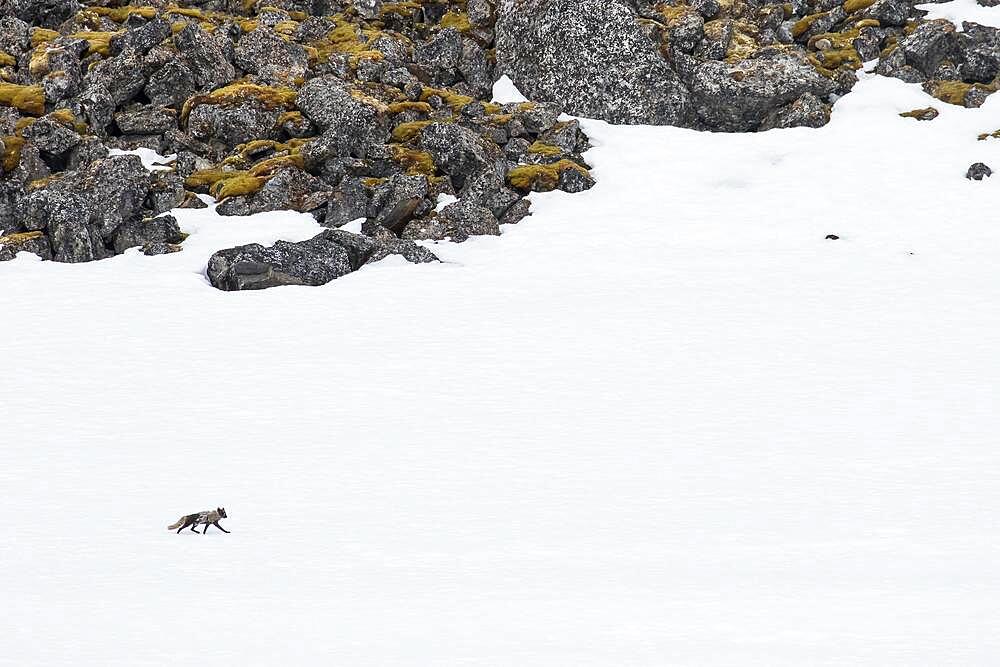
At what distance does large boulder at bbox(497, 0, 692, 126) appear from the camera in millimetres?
42188

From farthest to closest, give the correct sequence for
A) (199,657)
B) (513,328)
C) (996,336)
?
1. (513,328)
2. (996,336)
3. (199,657)

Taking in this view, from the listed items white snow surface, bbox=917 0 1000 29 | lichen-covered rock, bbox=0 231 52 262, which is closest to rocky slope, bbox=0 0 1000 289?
lichen-covered rock, bbox=0 231 52 262

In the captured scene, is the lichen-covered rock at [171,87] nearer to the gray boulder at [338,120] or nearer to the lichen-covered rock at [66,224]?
the gray boulder at [338,120]

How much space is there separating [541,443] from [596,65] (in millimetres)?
30606

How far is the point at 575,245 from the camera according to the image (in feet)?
101

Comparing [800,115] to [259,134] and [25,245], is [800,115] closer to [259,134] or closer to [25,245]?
[259,134]

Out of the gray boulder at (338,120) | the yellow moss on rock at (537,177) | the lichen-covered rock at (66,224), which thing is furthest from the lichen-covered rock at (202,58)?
the yellow moss on rock at (537,177)

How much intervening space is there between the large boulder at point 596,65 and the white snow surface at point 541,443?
31.3 feet

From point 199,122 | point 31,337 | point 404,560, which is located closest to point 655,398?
point 404,560

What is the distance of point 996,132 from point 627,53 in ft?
56.6

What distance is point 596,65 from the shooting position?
140 feet

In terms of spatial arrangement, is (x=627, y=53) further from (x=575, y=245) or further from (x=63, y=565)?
(x=63, y=565)

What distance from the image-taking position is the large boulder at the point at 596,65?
42188mm

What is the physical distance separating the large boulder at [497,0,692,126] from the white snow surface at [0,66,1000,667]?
9.55 metres
